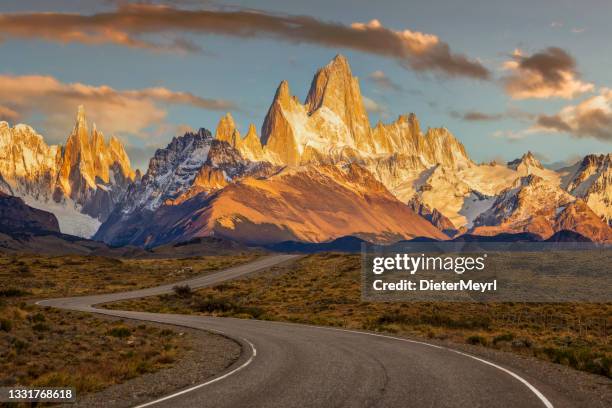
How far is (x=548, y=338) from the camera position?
37062 millimetres

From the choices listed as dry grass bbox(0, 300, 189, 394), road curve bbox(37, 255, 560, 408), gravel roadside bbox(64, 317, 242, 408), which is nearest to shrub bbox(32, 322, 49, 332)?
dry grass bbox(0, 300, 189, 394)

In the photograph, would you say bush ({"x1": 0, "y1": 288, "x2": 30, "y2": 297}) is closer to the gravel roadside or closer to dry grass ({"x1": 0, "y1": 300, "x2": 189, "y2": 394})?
dry grass ({"x1": 0, "y1": 300, "x2": 189, "y2": 394})

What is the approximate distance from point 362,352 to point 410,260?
6112cm

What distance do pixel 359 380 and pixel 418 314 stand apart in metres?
32.4

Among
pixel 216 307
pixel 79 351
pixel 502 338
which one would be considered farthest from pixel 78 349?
pixel 216 307

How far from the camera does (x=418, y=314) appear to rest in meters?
50.6

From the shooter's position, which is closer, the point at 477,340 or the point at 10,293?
the point at 477,340

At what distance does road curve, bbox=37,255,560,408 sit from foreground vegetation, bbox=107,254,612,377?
16.9ft

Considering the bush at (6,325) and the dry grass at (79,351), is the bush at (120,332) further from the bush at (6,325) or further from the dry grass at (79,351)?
the bush at (6,325)

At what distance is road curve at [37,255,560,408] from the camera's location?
16.2 meters

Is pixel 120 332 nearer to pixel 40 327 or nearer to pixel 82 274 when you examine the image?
pixel 40 327

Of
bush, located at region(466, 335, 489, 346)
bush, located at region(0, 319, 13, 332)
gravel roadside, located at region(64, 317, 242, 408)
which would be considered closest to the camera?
gravel roadside, located at region(64, 317, 242, 408)

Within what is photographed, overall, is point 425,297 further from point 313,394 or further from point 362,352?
point 313,394

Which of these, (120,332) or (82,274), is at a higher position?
(82,274)
